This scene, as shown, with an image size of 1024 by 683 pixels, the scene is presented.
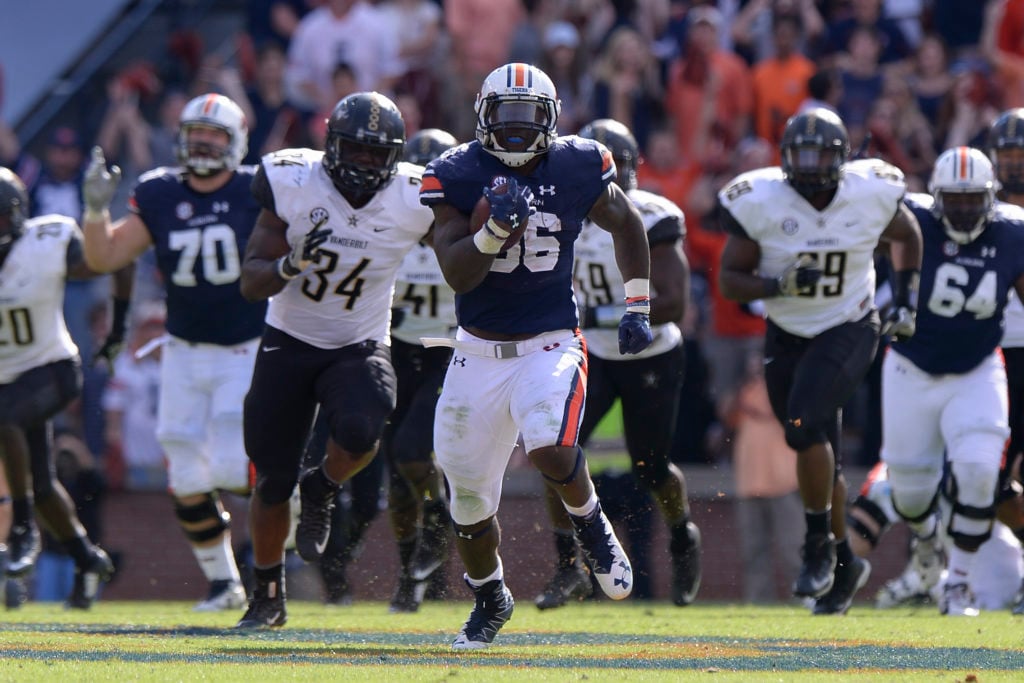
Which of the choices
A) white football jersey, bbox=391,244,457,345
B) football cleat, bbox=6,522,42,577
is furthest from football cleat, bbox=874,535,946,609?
football cleat, bbox=6,522,42,577

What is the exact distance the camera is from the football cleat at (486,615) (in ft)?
22.5

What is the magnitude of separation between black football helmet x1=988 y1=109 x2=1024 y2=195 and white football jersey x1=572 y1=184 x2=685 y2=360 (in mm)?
A: 2137

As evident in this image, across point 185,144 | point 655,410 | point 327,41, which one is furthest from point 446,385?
point 327,41

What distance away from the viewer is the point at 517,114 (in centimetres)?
661

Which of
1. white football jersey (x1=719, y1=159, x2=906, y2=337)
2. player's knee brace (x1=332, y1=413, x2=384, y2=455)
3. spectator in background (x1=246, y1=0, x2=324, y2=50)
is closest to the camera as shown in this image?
player's knee brace (x1=332, y1=413, x2=384, y2=455)

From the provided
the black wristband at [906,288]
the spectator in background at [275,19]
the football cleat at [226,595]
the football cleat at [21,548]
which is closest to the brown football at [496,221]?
the black wristband at [906,288]

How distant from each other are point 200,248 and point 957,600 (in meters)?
4.25

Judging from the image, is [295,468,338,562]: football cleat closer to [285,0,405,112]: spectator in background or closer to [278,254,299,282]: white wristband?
[278,254,299,282]: white wristband

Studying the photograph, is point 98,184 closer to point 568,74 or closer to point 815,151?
point 815,151

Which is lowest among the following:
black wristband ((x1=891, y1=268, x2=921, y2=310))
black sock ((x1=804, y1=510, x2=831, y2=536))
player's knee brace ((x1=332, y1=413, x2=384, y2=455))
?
black sock ((x1=804, y1=510, x2=831, y2=536))

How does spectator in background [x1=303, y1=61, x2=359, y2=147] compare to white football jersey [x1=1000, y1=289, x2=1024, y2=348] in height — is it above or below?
above

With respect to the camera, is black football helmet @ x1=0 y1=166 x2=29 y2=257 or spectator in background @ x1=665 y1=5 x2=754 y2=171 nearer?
black football helmet @ x1=0 y1=166 x2=29 y2=257

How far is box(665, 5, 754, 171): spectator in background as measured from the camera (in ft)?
A: 44.8

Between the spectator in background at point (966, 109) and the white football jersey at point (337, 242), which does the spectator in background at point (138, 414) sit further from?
the spectator in background at point (966, 109)
